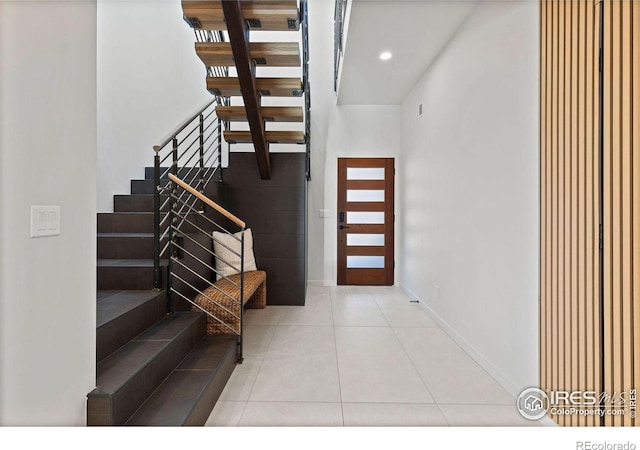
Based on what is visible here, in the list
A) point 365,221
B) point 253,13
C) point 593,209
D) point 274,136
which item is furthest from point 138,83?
point 593,209

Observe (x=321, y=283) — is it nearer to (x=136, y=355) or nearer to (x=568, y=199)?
(x=136, y=355)

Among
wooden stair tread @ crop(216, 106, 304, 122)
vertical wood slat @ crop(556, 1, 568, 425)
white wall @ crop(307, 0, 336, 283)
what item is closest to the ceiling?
white wall @ crop(307, 0, 336, 283)

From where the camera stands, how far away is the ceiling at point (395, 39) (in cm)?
258

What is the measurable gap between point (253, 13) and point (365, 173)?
304 centimetres

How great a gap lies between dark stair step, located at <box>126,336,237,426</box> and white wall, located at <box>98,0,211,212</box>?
2930 millimetres

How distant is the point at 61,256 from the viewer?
1.21 metres

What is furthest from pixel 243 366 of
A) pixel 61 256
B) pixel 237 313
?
pixel 61 256

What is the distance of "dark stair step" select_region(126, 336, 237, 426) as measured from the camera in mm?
1471

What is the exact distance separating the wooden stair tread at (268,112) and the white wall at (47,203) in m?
1.89

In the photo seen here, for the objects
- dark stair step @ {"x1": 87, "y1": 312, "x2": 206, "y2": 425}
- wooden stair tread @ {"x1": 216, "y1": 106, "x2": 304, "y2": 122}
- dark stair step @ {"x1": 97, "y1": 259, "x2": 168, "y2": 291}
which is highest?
wooden stair tread @ {"x1": 216, "y1": 106, "x2": 304, "y2": 122}

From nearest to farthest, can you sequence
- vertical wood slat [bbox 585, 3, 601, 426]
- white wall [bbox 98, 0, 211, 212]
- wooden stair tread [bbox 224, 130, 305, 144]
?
vertical wood slat [bbox 585, 3, 601, 426]
wooden stair tread [bbox 224, 130, 305, 144]
white wall [bbox 98, 0, 211, 212]

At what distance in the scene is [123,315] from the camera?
1.81 m

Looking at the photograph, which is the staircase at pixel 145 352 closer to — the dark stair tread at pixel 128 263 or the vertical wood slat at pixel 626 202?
the dark stair tread at pixel 128 263

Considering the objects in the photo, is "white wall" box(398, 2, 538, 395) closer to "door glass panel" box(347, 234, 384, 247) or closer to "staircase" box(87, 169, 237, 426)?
"door glass panel" box(347, 234, 384, 247)
